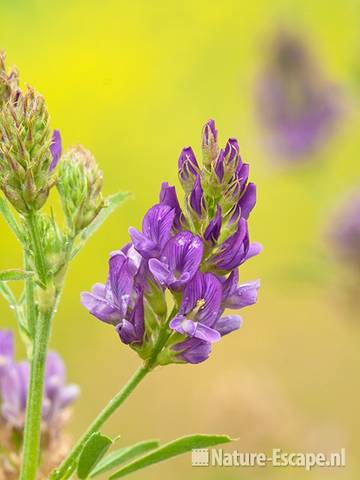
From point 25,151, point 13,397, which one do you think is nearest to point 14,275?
point 25,151

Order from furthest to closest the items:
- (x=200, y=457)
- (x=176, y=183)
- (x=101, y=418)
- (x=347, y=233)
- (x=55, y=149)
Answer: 1. (x=176, y=183)
2. (x=347, y=233)
3. (x=200, y=457)
4. (x=55, y=149)
5. (x=101, y=418)

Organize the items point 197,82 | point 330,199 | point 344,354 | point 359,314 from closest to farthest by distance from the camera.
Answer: point 359,314
point 330,199
point 344,354
point 197,82

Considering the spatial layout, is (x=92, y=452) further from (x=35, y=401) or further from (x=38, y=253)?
(x=38, y=253)

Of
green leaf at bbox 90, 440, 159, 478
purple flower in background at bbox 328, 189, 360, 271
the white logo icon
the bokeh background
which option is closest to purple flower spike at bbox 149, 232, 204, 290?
green leaf at bbox 90, 440, 159, 478

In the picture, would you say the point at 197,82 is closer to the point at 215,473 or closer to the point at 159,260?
the point at 215,473

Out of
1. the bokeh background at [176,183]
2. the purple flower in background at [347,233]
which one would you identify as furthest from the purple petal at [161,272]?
the purple flower in background at [347,233]

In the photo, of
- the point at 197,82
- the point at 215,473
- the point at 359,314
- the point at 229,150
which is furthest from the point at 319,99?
the point at 197,82
